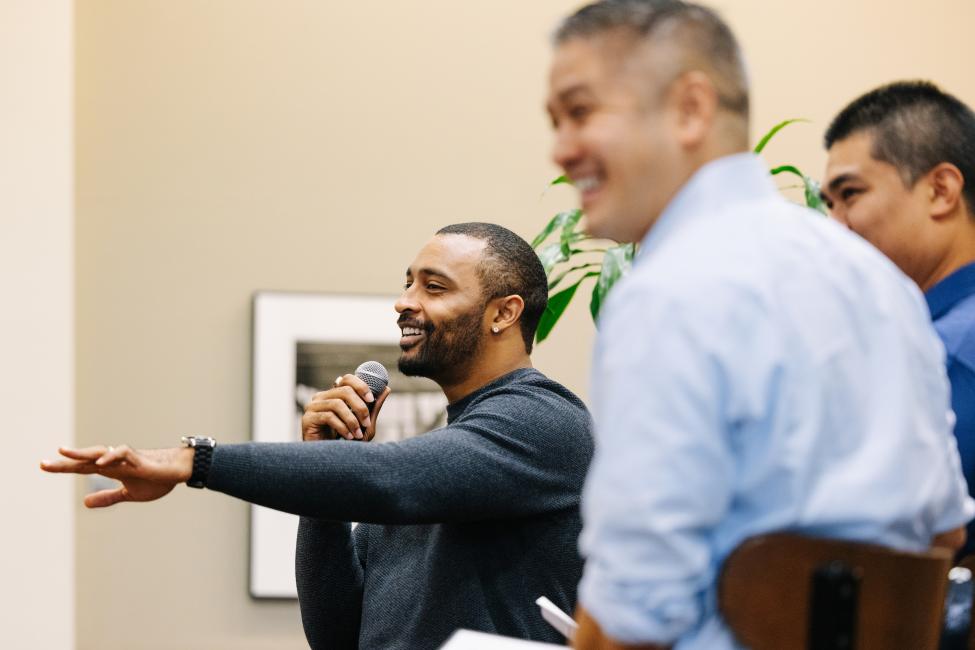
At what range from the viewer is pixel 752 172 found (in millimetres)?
1180


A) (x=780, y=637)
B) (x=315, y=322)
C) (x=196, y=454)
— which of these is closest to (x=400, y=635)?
(x=196, y=454)

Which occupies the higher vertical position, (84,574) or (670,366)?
(670,366)

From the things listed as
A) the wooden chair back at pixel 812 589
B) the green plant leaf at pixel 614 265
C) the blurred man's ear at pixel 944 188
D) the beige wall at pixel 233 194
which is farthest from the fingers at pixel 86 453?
the beige wall at pixel 233 194

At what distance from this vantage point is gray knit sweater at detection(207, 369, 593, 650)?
172 centimetres

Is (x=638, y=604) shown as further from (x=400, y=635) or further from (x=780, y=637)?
(x=400, y=635)

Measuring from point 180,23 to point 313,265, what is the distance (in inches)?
34.4

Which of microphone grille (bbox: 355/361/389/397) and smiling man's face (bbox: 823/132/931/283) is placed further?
microphone grille (bbox: 355/361/389/397)

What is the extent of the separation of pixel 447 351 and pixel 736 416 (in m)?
1.30

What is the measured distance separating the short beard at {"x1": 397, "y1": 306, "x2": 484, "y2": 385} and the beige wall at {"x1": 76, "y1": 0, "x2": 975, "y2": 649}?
1.57 m

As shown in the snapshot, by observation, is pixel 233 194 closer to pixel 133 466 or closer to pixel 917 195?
pixel 133 466

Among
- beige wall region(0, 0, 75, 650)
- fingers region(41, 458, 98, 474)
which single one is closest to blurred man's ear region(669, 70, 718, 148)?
fingers region(41, 458, 98, 474)

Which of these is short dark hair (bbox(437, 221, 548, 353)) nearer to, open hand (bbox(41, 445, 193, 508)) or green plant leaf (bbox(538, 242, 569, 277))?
green plant leaf (bbox(538, 242, 569, 277))

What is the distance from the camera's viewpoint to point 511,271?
2393mm

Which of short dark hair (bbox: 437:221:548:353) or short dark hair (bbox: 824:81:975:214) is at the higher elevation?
short dark hair (bbox: 824:81:975:214)
